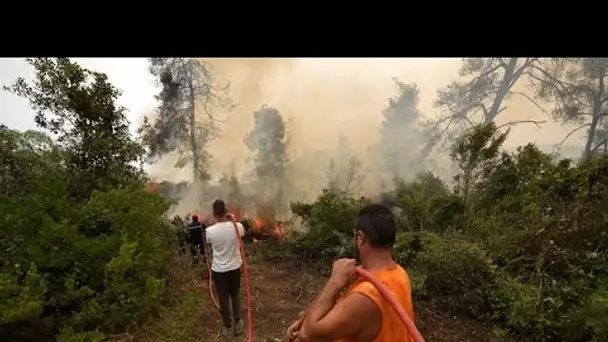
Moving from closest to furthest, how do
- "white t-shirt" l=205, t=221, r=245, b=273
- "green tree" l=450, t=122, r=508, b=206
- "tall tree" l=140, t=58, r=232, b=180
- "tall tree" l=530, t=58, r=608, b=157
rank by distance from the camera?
"white t-shirt" l=205, t=221, r=245, b=273
"green tree" l=450, t=122, r=508, b=206
"tall tree" l=530, t=58, r=608, b=157
"tall tree" l=140, t=58, r=232, b=180

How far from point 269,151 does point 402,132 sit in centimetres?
697

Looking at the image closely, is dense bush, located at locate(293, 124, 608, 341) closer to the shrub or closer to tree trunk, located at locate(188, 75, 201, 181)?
the shrub

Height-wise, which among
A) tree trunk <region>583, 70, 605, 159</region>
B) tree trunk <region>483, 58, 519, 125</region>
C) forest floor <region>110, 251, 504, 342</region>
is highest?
tree trunk <region>483, 58, 519, 125</region>

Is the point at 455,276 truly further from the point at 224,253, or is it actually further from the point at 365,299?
the point at 365,299

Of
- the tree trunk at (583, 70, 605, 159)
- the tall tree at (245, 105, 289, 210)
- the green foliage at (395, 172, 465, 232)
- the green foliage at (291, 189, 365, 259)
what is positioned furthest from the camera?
the tall tree at (245, 105, 289, 210)

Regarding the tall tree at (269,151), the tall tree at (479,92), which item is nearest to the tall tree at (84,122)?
the tall tree at (269,151)

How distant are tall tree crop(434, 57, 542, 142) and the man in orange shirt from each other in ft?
74.6

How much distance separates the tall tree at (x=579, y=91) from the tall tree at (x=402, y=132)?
250 inches

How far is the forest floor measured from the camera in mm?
7566

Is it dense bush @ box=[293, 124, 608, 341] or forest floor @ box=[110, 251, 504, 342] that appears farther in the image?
forest floor @ box=[110, 251, 504, 342]

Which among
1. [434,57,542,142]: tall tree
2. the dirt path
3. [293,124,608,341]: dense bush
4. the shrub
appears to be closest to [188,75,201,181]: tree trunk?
[434,57,542,142]: tall tree

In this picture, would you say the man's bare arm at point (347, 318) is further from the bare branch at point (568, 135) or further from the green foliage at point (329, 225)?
the bare branch at point (568, 135)

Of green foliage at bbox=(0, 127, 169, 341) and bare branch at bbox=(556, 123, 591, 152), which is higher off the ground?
bare branch at bbox=(556, 123, 591, 152)

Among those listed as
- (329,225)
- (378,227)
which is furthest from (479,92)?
(378,227)
